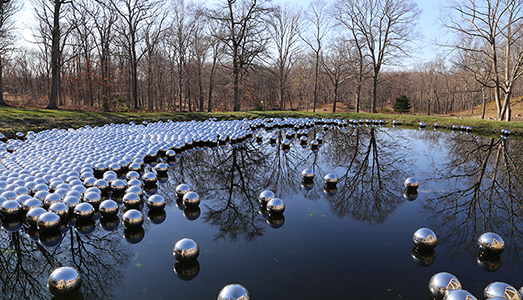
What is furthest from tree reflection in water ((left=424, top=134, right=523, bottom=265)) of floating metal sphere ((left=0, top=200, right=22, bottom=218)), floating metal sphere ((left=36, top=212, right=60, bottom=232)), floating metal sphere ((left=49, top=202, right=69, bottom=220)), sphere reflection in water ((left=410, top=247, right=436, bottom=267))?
floating metal sphere ((left=0, top=200, right=22, bottom=218))

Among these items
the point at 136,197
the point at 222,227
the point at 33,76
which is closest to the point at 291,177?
the point at 222,227

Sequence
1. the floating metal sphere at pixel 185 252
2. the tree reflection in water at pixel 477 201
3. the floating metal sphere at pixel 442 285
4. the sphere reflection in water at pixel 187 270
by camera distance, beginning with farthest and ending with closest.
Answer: the tree reflection in water at pixel 477 201 < the floating metal sphere at pixel 185 252 < the sphere reflection in water at pixel 187 270 < the floating metal sphere at pixel 442 285

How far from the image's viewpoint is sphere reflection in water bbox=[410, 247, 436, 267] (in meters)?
3.89

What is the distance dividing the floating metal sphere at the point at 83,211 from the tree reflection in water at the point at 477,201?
19.3ft

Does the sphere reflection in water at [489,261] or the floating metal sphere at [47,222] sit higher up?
the floating metal sphere at [47,222]

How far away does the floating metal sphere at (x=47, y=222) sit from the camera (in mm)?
4309

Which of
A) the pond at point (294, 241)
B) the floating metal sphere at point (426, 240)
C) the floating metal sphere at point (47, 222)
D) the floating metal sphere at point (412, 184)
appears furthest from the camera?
the floating metal sphere at point (412, 184)

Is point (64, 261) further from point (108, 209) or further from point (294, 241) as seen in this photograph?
point (294, 241)

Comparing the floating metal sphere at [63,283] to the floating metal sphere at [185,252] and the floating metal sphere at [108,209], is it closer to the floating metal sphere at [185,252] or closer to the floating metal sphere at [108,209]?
the floating metal sphere at [185,252]

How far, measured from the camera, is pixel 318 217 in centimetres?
540

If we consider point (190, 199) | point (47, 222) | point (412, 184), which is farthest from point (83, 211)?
point (412, 184)

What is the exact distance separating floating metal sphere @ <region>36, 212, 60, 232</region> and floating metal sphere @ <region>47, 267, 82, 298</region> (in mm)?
1508

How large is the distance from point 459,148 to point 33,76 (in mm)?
70939

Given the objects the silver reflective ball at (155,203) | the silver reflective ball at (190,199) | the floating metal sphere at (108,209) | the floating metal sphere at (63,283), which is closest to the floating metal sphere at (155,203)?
the silver reflective ball at (155,203)
